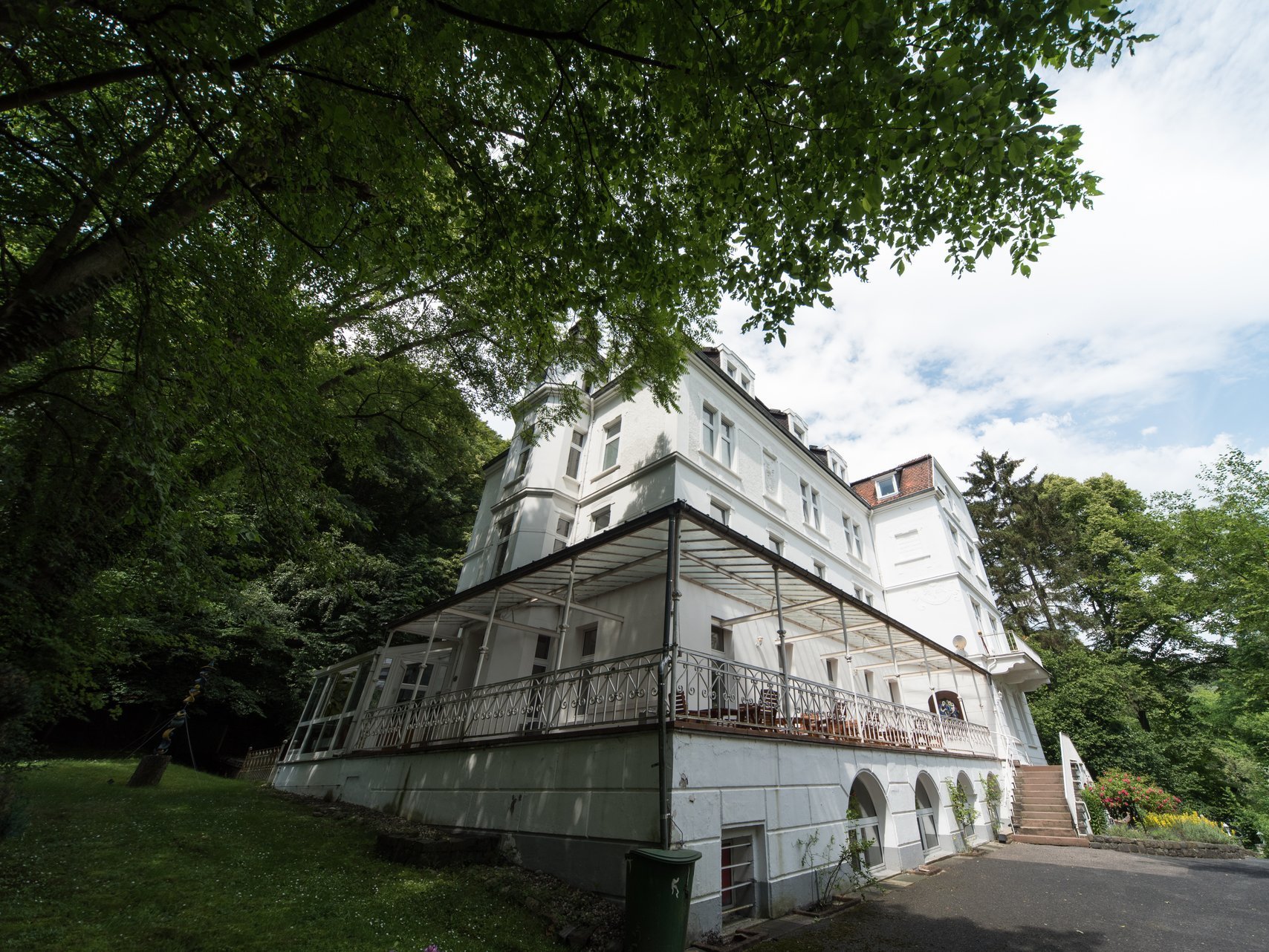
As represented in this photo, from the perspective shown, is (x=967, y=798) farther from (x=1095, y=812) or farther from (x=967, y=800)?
(x=1095, y=812)

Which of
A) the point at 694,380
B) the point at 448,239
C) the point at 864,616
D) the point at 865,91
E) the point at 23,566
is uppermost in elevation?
the point at 694,380

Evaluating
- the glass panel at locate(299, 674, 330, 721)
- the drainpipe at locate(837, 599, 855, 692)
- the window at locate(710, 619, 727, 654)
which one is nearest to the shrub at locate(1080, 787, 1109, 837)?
the drainpipe at locate(837, 599, 855, 692)

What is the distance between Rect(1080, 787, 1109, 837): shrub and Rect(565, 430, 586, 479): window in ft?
60.9

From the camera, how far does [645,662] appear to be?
35.3 feet

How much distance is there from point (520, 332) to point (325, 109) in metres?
3.45

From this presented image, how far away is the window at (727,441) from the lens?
633 inches

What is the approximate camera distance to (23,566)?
617 centimetres

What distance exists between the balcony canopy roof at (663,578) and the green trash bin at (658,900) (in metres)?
3.84

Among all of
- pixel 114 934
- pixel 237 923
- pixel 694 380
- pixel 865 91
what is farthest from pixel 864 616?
pixel 114 934

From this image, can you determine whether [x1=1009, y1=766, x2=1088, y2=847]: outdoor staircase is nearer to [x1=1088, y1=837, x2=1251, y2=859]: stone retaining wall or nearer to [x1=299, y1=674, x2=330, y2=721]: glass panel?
[x1=1088, y1=837, x2=1251, y2=859]: stone retaining wall

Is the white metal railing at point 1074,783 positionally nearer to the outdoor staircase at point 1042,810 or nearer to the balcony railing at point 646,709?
the outdoor staircase at point 1042,810

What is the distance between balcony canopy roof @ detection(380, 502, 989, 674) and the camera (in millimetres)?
9438

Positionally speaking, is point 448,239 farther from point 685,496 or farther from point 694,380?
point 694,380

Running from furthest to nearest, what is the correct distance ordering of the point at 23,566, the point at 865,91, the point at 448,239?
the point at 448,239 < the point at 23,566 < the point at 865,91
